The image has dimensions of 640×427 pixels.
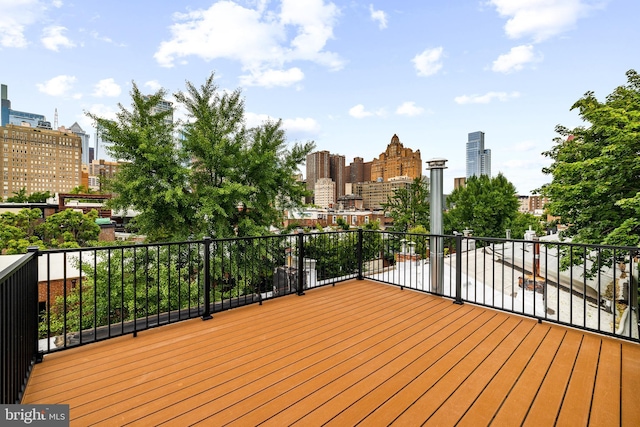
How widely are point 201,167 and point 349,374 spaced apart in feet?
26.9

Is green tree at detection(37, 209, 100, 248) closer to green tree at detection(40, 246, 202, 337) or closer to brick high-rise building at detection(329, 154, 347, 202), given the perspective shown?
green tree at detection(40, 246, 202, 337)

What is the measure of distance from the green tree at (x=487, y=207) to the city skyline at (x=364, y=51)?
718cm

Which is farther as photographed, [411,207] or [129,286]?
[411,207]

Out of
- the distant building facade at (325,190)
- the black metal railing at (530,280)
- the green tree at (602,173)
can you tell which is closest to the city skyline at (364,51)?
the green tree at (602,173)

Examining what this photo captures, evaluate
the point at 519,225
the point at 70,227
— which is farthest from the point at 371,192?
the point at 70,227

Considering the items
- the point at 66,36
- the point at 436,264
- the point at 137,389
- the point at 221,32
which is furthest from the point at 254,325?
the point at 66,36

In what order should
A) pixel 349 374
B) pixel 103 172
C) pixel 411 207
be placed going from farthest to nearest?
1. pixel 411 207
2. pixel 103 172
3. pixel 349 374

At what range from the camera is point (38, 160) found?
60.6 metres

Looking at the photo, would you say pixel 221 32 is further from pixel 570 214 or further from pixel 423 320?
pixel 570 214

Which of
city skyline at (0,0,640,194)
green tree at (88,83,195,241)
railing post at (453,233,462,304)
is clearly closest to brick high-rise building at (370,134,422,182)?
city skyline at (0,0,640,194)

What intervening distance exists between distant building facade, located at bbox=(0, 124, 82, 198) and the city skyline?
5935 centimetres

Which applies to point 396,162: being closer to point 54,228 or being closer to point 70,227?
point 70,227

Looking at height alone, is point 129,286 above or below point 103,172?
below

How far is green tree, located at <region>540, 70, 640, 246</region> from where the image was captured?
22.6 ft
